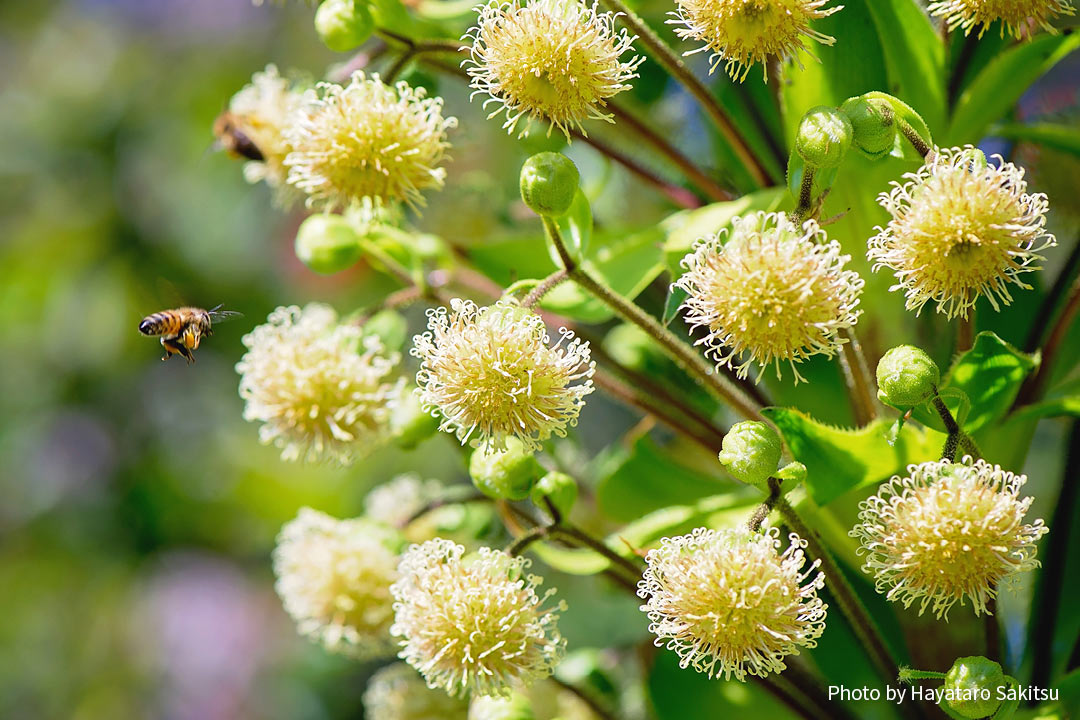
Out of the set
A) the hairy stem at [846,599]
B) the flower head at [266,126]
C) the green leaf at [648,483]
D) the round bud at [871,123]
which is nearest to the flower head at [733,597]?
the hairy stem at [846,599]

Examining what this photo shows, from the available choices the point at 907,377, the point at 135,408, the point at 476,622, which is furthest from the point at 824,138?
the point at 135,408

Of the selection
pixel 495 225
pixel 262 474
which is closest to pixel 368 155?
pixel 495 225

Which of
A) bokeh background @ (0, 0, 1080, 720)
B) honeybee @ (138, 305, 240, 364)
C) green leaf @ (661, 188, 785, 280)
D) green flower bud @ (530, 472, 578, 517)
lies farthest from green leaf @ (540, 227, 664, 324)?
bokeh background @ (0, 0, 1080, 720)

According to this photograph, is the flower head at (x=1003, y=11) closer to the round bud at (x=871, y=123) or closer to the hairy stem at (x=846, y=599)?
the round bud at (x=871, y=123)

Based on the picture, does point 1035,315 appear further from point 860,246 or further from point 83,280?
point 83,280

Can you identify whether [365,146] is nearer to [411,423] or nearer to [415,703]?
[411,423]
